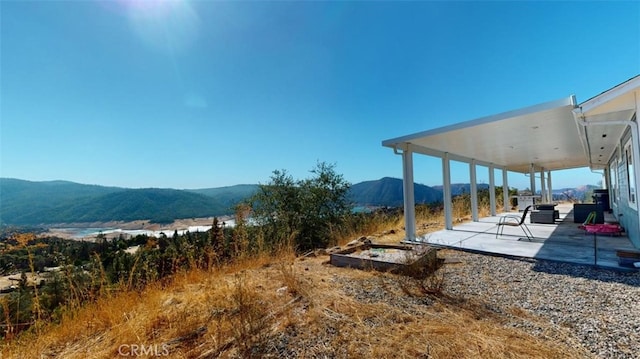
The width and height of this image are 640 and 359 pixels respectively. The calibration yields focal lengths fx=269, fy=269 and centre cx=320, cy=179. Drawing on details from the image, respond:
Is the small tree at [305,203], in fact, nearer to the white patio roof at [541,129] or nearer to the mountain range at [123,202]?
the white patio roof at [541,129]

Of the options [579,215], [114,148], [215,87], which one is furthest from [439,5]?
[114,148]

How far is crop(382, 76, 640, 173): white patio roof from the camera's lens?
4.28 m

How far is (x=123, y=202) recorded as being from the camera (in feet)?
103

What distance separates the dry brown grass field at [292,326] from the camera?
2.21m

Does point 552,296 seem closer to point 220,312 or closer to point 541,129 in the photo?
point 220,312

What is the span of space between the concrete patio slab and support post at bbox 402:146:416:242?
349 mm

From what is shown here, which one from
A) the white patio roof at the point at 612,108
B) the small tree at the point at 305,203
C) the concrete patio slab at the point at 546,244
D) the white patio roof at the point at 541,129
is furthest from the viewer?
the small tree at the point at 305,203

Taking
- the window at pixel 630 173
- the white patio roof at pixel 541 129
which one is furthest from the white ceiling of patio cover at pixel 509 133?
the window at pixel 630 173

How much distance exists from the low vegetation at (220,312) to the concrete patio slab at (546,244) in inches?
94.3

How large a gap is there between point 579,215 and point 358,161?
12.3m

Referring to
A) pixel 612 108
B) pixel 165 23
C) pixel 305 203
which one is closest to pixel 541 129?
pixel 612 108

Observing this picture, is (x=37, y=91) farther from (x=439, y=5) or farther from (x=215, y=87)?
(x=439, y=5)

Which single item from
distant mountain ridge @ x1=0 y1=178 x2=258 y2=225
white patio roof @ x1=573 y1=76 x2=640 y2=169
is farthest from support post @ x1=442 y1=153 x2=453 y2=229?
distant mountain ridge @ x1=0 y1=178 x2=258 y2=225

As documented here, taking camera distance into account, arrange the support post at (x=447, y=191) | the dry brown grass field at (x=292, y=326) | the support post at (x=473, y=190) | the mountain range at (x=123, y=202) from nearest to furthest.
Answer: the dry brown grass field at (x=292, y=326) < the support post at (x=447, y=191) < the support post at (x=473, y=190) < the mountain range at (x=123, y=202)
